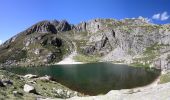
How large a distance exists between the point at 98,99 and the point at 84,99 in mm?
1548

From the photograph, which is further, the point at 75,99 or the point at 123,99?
the point at 75,99

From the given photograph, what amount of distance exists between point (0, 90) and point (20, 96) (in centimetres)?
283

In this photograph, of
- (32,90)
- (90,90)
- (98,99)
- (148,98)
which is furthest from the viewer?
(90,90)

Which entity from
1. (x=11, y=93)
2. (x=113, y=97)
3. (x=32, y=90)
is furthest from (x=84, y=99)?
(x=32, y=90)

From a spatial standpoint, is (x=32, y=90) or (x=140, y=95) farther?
(x=32, y=90)

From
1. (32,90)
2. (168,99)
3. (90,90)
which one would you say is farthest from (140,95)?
(90,90)

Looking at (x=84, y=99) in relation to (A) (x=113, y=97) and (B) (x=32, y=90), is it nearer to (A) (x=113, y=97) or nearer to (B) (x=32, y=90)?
(A) (x=113, y=97)

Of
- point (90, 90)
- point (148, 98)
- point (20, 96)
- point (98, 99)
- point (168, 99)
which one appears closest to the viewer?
point (168, 99)

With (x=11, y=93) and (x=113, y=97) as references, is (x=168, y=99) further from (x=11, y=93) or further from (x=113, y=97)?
(x=11, y=93)

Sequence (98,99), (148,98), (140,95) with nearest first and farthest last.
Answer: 1. (148,98)
2. (140,95)
3. (98,99)

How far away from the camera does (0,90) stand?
30.5m

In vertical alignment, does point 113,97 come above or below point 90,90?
above

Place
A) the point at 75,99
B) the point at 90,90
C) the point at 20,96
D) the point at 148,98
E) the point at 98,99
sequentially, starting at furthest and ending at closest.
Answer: the point at 90,90 → the point at 20,96 → the point at 75,99 → the point at 98,99 → the point at 148,98

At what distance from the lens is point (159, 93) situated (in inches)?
788
